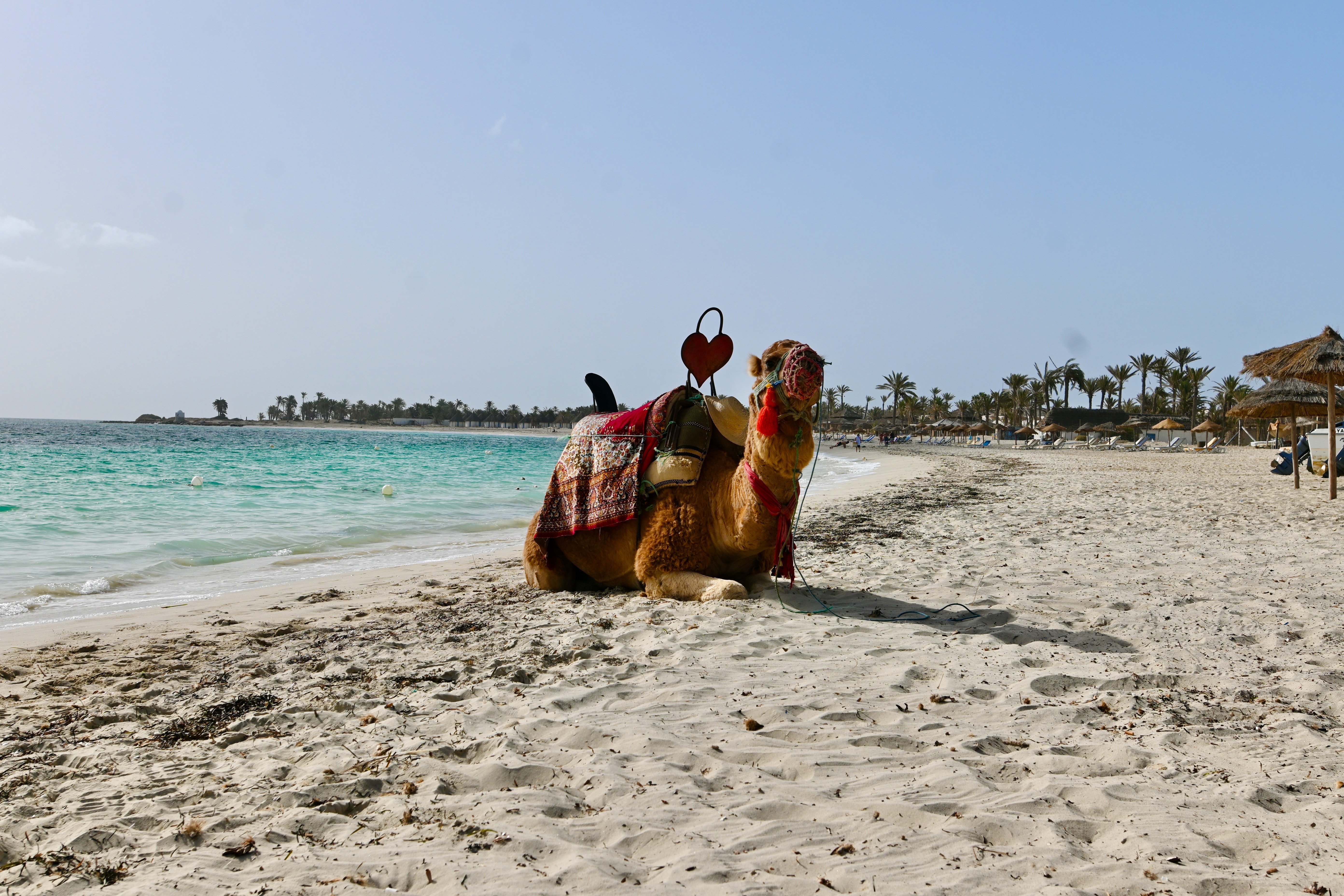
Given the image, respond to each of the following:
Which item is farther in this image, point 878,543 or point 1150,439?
point 1150,439

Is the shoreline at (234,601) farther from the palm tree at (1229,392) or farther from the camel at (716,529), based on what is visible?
the palm tree at (1229,392)

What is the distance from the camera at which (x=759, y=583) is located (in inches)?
239

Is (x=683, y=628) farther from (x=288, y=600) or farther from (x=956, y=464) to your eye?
(x=956, y=464)

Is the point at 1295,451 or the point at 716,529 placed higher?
the point at 1295,451

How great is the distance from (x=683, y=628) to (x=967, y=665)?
1.74 meters

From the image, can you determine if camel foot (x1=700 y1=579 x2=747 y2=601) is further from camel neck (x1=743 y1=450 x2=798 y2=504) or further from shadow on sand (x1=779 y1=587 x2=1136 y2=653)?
camel neck (x1=743 y1=450 x2=798 y2=504)

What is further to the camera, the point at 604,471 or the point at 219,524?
the point at 219,524

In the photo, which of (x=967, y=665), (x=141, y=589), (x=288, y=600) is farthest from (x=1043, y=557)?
(x=141, y=589)

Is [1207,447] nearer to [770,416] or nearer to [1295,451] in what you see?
[1295,451]

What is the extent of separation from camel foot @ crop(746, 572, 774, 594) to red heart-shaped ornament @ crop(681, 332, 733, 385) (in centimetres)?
162

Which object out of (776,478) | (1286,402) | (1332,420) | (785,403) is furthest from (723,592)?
(1286,402)

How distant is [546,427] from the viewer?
179m

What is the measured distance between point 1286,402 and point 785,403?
63.5 ft

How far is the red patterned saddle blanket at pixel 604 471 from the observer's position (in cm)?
593
